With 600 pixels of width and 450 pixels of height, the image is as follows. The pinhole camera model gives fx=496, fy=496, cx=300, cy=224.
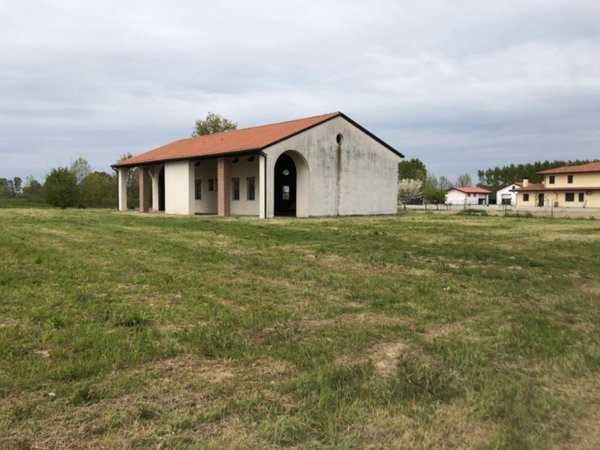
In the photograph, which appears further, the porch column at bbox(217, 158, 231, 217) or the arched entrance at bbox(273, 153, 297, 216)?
the arched entrance at bbox(273, 153, 297, 216)

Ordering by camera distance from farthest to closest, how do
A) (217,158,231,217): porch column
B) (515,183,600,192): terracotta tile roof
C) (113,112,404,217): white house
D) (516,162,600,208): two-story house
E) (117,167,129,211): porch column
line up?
(515,183,600,192): terracotta tile roof < (516,162,600,208): two-story house < (117,167,129,211): porch column < (217,158,231,217): porch column < (113,112,404,217): white house

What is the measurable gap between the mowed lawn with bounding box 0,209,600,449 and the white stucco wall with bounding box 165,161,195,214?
74.1ft

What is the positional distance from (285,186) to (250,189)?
91.3 inches

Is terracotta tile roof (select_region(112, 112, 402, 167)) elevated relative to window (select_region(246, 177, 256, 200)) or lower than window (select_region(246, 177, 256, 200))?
elevated

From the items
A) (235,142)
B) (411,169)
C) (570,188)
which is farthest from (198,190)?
(411,169)

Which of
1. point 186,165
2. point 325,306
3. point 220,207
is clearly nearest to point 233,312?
point 325,306

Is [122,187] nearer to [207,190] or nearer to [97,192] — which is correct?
[207,190]

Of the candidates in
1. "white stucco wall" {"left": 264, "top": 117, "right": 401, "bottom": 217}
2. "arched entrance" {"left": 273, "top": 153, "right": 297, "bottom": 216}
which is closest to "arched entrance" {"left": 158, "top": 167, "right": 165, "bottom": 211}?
"arched entrance" {"left": 273, "top": 153, "right": 297, "bottom": 216}

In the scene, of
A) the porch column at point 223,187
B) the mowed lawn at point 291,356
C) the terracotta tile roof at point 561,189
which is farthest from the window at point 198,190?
the terracotta tile roof at point 561,189

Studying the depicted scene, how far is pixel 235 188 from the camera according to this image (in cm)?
3284

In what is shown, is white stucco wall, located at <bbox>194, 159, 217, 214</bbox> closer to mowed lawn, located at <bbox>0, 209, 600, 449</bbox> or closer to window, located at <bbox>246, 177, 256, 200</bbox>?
window, located at <bbox>246, 177, 256, 200</bbox>

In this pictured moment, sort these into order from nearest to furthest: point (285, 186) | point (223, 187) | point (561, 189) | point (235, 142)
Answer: point (223, 187) < point (235, 142) < point (285, 186) < point (561, 189)

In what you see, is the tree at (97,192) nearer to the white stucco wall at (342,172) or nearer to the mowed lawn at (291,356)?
the white stucco wall at (342,172)

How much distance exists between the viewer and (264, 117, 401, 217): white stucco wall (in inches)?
1126
